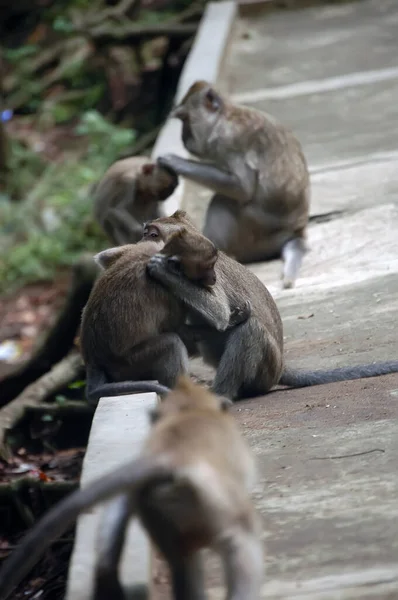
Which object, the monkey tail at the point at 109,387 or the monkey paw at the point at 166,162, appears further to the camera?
the monkey paw at the point at 166,162

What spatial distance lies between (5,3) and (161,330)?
44.9 ft

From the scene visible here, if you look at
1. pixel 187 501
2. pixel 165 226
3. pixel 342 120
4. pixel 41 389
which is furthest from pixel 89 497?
pixel 342 120

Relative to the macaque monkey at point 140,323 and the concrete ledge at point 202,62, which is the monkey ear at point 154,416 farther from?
the concrete ledge at point 202,62

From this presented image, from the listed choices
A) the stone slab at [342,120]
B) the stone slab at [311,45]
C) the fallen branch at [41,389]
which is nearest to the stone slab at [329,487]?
the fallen branch at [41,389]

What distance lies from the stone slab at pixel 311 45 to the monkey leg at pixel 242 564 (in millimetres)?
9514

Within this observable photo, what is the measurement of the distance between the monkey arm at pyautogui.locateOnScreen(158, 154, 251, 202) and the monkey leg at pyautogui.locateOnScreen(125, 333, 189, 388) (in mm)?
3087

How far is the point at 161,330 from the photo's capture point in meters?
5.47

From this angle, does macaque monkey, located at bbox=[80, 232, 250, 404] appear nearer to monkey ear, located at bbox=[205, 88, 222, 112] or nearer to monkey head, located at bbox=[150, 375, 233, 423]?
monkey head, located at bbox=[150, 375, 233, 423]

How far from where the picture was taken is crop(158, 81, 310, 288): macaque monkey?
328 inches

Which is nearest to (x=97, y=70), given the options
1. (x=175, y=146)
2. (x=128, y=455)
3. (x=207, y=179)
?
(x=175, y=146)

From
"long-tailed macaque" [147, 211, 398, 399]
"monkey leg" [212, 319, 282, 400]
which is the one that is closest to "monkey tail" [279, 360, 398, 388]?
"long-tailed macaque" [147, 211, 398, 399]

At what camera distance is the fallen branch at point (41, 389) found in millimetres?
7434

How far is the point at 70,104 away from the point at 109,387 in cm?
1198

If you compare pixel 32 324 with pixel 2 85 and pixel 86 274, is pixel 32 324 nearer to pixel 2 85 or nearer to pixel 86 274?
pixel 86 274
